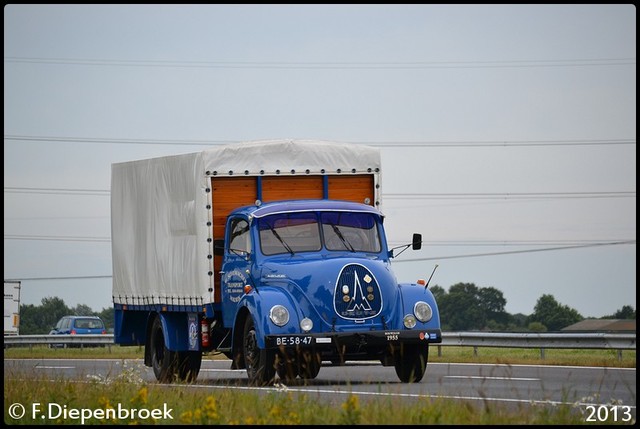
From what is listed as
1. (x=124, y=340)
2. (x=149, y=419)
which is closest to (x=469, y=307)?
(x=124, y=340)

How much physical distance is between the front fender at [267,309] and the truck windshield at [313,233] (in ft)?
3.67

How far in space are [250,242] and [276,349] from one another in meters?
2.20

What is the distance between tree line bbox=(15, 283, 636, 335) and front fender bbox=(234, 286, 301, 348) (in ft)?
247

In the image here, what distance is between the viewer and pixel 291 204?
20.9 m

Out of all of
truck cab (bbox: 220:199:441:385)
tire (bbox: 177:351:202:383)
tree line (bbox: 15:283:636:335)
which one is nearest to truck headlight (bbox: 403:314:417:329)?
truck cab (bbox: 220:199:441:385)

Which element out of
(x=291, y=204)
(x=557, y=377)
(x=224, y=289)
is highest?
(x=291, y=204)

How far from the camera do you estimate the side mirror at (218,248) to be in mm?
21250

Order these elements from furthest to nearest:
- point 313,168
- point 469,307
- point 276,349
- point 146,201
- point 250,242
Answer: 1. point 469,307
2. point 146,201
3. point 313,168
4. point 250,242
5. point 276,349

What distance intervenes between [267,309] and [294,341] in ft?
1.93

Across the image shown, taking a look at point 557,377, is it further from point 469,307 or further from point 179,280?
point 469,307

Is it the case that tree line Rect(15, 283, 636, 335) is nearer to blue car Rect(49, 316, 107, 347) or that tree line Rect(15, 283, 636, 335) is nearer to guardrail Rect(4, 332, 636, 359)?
blue car Rect(49, 316, 107, 347)

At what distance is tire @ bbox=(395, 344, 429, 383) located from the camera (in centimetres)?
2002

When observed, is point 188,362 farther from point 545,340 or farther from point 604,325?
point 604,325

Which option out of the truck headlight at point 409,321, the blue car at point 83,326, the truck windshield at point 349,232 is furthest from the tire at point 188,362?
the blue car at point 83,326
